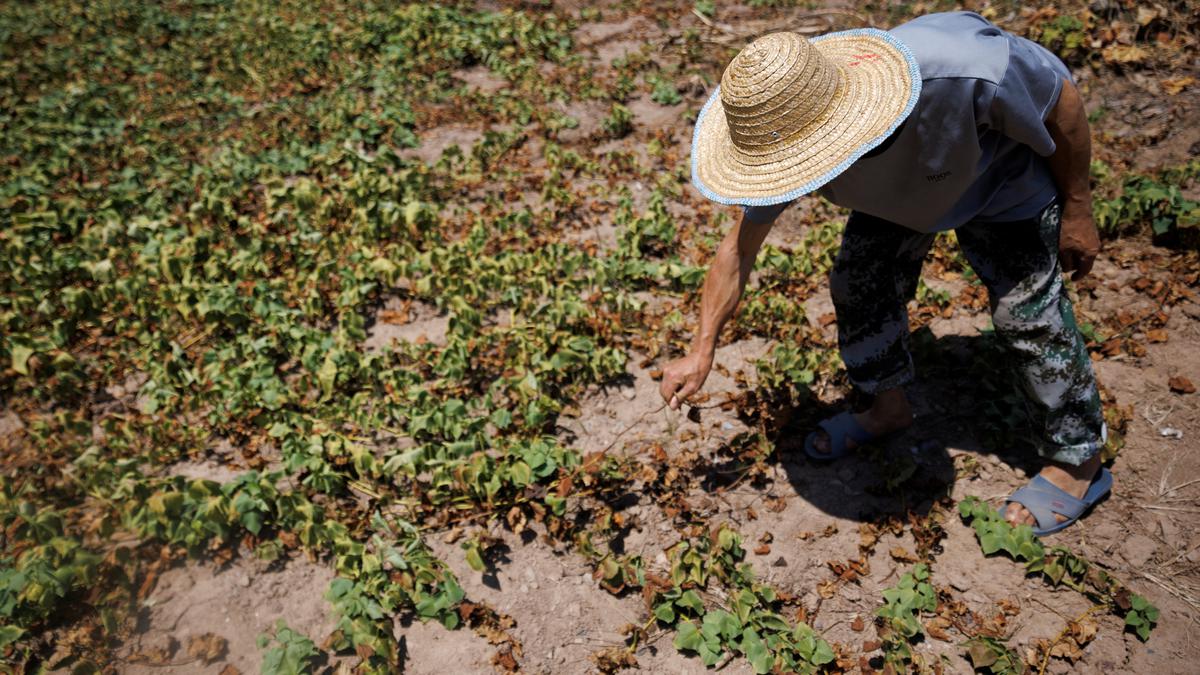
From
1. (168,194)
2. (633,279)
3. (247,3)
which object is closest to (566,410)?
(633,279)

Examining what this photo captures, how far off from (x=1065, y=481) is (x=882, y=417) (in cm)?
71

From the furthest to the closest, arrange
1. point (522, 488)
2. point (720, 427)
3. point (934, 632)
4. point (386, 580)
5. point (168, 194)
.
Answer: point (168, 194), point (720, 427), point (522, 488), point (386, 580), point (934, 632)

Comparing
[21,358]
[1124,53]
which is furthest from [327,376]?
[1124,53]

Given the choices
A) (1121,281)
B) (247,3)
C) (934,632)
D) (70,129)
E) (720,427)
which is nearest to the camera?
(934,632)

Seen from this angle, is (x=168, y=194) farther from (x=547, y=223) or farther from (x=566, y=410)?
(x=566, y=410)

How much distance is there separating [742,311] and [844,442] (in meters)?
0.96

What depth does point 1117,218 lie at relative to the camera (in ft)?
14.1

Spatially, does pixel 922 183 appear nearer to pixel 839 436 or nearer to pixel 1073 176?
pixel 1073 176

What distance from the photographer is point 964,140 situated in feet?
7.36

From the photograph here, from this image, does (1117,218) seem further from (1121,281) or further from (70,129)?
(70,129)

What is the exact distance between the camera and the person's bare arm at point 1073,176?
7.57 ft

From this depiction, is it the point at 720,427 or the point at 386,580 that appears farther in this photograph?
the point at 720,427

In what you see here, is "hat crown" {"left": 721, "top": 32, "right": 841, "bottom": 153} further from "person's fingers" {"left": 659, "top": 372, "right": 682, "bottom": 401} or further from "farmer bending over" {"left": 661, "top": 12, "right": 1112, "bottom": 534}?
"person's fingers" {"left": 659, "top": 372, "right": 682, "bottom": 401}

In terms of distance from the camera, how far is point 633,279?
455 centimetres
